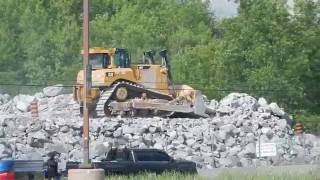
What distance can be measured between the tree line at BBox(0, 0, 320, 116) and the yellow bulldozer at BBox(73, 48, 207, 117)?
66.5 ft

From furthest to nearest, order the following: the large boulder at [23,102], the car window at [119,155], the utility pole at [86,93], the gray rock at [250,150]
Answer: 1. the large boulder at [23,102]
2. the gray rock at [250,150]
3. the car window at [119,155]
4. the utility pole at [86,93]

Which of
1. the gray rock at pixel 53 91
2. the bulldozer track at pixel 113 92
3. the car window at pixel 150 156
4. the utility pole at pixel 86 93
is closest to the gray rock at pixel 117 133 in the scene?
the bulldozer track at pixel 113 92

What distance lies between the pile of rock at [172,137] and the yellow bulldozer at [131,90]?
76 cm

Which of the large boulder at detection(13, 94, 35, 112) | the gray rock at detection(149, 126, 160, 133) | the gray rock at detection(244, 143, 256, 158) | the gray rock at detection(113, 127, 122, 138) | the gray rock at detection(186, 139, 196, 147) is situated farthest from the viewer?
the large boulder at detection(13, 94, 35, 112)

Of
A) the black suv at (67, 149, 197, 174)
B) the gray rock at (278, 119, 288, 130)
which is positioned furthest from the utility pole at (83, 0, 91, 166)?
the gray rock at (278, 119, 288, 130)

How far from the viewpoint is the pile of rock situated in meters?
44.3

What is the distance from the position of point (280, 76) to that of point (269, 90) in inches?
53.3

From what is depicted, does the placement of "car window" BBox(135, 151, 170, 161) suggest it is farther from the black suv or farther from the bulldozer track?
the bulldozer track

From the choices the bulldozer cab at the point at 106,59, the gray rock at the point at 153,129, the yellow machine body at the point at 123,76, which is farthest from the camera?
the bulldozer cab at the point at 106,59

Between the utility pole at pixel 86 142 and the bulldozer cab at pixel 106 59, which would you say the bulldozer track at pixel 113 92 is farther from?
the utility pole at pixel 86 142

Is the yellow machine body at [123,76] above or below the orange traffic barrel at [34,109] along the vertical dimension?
above

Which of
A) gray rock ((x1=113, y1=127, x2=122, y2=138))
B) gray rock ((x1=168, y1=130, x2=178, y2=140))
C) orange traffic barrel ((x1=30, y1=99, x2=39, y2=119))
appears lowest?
gray rock ((x1=168, y1=130, x2=178, y2=140))

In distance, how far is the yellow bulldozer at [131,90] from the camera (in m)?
48.2

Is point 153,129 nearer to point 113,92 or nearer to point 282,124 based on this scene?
point 113,92
